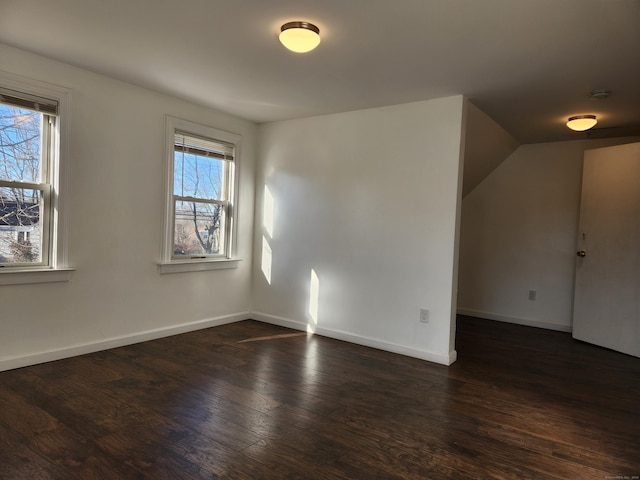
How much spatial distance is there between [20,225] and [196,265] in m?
1.59

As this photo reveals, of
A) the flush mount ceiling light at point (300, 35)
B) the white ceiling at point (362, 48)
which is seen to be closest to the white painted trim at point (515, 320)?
the white ceiling at point (362, 48)

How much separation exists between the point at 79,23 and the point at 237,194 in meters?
2.39

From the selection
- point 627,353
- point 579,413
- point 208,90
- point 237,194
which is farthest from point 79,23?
point 627,353

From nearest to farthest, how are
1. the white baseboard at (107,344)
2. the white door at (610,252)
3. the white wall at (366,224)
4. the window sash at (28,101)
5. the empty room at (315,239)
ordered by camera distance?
the empty room at (315,239) < the window sash at (28,101) < the white baseboard at (107,344) < the white wall at (366,224) < the white door at (610,252)

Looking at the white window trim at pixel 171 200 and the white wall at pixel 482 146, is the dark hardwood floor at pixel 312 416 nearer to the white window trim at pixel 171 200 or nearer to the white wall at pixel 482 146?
the white window trim at pixel 171 200

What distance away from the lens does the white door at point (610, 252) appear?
411cm

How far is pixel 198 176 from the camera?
4332 millimetres

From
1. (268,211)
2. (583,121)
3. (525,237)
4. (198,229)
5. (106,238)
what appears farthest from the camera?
(525,237)

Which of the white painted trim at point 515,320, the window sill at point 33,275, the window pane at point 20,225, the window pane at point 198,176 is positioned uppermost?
the window pane at point 198,176

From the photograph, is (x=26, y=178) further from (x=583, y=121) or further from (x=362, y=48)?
(x=583, y=121)

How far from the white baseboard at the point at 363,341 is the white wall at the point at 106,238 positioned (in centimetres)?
90

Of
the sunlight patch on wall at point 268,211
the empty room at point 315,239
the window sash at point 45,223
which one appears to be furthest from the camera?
the sunlight patch on wall at point 268,211

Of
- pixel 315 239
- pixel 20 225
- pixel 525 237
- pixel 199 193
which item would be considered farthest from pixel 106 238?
pixel 525 237

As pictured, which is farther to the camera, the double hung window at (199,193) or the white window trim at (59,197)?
the double hung window at (199,193)
